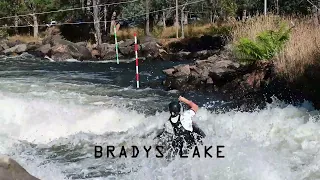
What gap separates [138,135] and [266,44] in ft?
15.8

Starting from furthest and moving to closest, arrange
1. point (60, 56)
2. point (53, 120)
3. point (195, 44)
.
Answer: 1. point (195, 44)
2. point (60, 56)
3. point (53, 120)

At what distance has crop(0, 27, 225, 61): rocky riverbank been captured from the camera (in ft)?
73.0

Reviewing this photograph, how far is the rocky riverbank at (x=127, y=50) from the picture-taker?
22266 millimetres

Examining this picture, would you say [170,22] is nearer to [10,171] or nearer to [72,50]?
[72,50]

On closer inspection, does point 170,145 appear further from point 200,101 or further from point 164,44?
point 164,44

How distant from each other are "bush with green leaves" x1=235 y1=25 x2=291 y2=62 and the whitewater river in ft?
5.17

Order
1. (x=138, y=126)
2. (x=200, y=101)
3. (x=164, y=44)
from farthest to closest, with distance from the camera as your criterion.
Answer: (x=164, y=44), (x=200, y=101), (x=138, y=126)

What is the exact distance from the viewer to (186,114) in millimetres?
5332

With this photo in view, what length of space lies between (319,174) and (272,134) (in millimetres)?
1601

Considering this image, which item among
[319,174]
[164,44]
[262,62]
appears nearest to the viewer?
[319,174]

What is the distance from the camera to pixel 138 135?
6848 mm

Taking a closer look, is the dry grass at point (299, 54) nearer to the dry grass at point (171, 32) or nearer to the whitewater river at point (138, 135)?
the whitewater river at point (138, 135)

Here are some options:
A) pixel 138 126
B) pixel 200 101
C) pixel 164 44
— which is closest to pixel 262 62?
pixel 200 101

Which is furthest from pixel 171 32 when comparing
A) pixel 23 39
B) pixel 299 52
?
pixel 299 52
